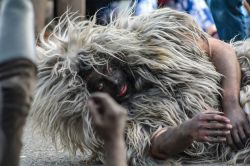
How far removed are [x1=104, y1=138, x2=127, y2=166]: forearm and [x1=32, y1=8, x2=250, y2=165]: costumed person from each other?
1322mm

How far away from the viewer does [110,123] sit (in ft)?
4.54

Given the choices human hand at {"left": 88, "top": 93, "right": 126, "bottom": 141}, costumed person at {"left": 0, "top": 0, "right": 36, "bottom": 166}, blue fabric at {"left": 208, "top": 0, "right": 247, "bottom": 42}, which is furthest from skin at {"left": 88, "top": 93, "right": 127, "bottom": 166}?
blue fabric at {"left": 208, "top": 0, "right": 247, "bottom": 42}

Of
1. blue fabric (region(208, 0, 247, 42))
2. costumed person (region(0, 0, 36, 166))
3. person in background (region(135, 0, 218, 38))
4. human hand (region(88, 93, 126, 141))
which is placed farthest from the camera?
blue fabric (region(208, 0, 247, 42))

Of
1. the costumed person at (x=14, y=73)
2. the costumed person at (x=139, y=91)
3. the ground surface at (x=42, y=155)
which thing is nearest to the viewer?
the costumed person at (x=14, y=73)

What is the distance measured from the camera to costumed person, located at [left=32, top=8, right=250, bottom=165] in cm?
284

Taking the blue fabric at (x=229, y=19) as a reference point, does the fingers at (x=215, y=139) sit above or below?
above

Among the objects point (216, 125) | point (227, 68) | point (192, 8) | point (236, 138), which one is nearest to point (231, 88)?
point (227, 68)

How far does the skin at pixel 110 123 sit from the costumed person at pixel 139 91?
4.38 feet

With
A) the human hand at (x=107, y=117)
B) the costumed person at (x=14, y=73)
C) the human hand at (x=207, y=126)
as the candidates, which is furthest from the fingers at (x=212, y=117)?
the human hand at (x=107, y=117)

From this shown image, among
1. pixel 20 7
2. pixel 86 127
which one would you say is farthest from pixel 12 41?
pixel 86 127

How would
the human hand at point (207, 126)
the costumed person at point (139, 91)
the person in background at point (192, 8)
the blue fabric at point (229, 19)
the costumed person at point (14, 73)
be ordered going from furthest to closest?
the blue fabric at point (229, 19) → the person in background at point (192, 8) → the costumed person at point (139, 91) → the human hand at point (207, 126) → the costumed person at point (14, 73)

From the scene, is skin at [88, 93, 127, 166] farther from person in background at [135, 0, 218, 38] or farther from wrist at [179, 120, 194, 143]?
person in background at [135, 0, 218, 38]

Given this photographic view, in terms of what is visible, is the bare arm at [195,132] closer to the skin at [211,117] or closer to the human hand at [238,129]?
the skin at [211,117]

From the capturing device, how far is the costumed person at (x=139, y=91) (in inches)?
112
